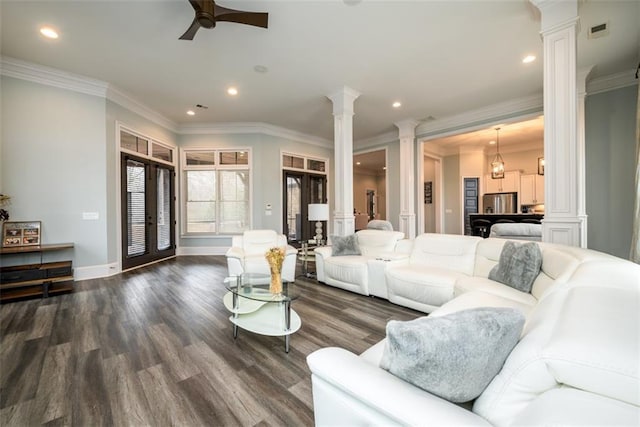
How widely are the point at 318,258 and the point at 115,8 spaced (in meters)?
3.82

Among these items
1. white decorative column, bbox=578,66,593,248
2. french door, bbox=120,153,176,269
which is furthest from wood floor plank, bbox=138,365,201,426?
white decorative column, bbox=578,66,593,248

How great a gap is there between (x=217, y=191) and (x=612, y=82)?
7910 mm

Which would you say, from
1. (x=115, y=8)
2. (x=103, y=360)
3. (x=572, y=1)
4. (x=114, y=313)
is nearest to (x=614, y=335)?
(x=103, y=360)

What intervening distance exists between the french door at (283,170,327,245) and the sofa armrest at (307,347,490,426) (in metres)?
5.96

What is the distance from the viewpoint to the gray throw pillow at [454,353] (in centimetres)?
80

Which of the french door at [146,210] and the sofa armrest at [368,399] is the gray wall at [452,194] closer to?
the french door at [146,210]

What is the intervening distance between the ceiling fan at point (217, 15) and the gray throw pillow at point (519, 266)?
10.9 ft

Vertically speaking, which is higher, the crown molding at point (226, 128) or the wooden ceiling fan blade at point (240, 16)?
the crown molding at point (226, 128)

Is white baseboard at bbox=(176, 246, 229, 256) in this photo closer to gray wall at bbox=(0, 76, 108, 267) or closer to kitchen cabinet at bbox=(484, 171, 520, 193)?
gray wall at bbox=(0, 76, 108, 267)

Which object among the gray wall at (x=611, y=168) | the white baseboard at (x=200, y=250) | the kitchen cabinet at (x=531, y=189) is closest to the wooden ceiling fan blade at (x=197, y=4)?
the white baseboard at (x=200, y=250)

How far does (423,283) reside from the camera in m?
2.74

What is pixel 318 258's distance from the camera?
3992 mm

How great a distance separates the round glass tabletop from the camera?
7.33ft

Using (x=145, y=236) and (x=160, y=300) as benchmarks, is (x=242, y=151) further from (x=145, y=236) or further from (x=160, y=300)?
(x=160, y=300)
